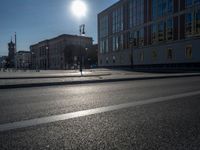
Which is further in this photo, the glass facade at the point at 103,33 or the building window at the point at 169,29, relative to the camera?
the glass facade at the point at 103,33

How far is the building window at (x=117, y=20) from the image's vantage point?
235 feet

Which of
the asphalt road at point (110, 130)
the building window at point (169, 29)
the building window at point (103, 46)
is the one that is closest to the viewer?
the asphalt road at point (110, 130)

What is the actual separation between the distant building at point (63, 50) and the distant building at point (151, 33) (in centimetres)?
2270

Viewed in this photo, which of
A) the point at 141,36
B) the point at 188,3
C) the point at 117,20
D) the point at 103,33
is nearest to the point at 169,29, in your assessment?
the point at 188,3

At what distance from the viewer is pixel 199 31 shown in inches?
1775

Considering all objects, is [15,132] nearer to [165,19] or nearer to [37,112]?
[37,112]

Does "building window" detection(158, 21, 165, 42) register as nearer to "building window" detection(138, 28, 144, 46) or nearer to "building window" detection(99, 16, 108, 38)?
"building window" detection(138, 28, 144, 46)

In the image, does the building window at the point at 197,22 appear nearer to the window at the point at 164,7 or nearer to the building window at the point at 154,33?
the window at the point at 164,7

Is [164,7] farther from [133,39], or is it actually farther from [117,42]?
[117,42]

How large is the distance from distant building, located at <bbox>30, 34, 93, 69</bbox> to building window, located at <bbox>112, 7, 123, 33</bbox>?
77.3ft

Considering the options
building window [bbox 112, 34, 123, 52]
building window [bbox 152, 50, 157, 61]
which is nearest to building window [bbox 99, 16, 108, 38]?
building window [bbox 112, 34, 123, 52]

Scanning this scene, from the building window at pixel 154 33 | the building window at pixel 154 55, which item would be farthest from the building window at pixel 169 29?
the building window at pixel 154 55

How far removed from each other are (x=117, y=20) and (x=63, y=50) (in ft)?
137

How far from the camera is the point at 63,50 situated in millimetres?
108500
